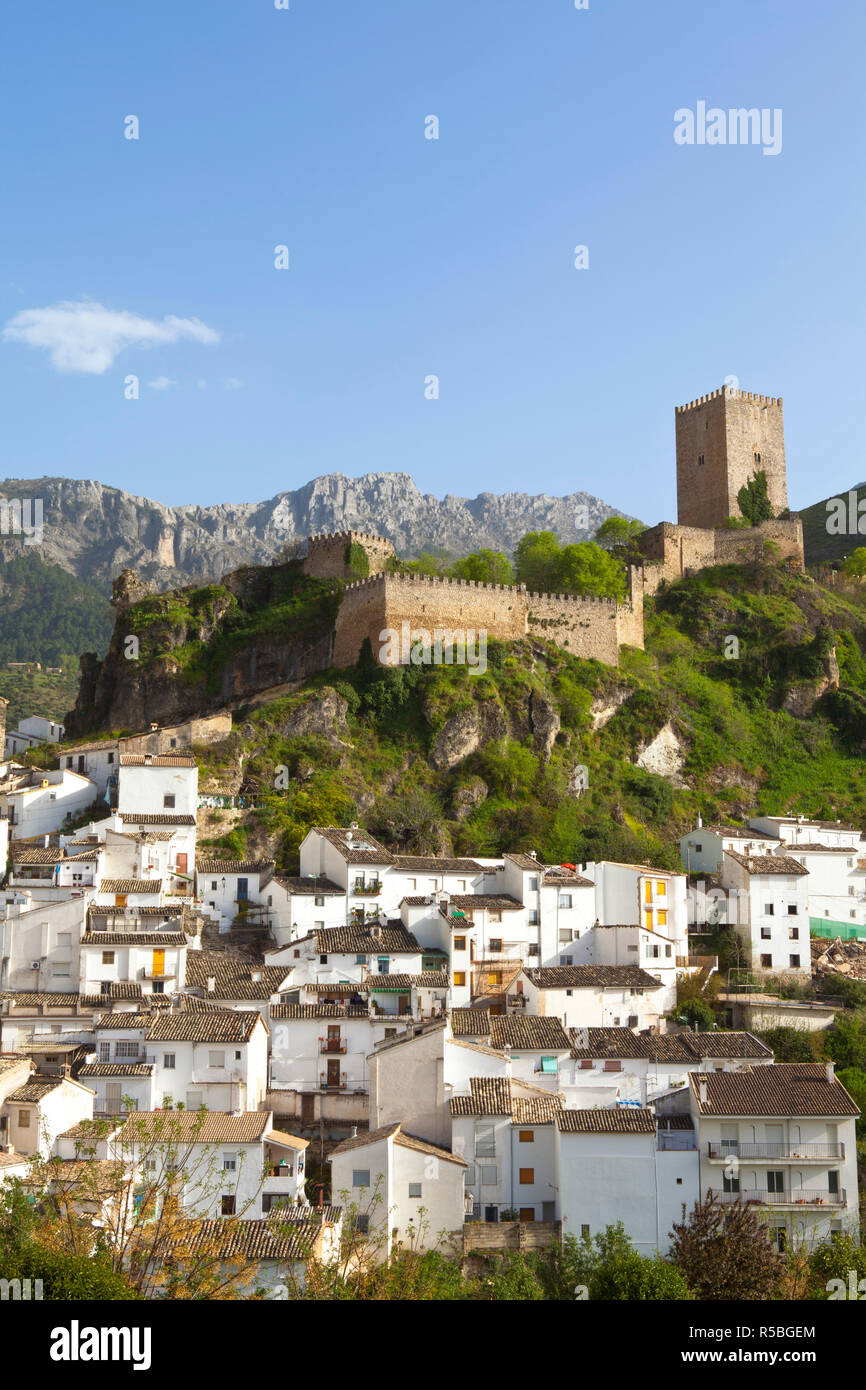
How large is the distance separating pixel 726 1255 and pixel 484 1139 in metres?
8.27

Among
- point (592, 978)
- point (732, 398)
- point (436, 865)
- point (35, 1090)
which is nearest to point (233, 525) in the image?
point (732, 398)

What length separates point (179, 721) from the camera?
5591 cm

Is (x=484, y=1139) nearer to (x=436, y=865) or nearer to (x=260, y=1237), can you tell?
(x=260, y=1237)

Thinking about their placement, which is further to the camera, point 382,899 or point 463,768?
point 463,768

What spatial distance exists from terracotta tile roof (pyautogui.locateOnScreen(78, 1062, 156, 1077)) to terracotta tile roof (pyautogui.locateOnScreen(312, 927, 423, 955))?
7984 mm

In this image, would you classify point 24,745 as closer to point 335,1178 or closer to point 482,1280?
point 335,1178

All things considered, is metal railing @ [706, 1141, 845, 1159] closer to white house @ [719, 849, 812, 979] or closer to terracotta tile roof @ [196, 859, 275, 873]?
white house @ [719, 849, 812, 979]

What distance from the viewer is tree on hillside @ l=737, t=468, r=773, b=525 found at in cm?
7275

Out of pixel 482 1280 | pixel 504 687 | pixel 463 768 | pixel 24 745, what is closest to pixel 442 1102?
pixel 482 1280

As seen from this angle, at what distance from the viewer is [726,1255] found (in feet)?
76.8

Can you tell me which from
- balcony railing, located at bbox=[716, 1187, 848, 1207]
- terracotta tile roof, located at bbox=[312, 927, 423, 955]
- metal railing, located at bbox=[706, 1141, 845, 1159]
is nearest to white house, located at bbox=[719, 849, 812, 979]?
terracotta tile roof, located at bbox=[312, 927, 423, 955]

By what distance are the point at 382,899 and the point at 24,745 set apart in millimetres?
27337

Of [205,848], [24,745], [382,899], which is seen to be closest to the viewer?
[382,899]

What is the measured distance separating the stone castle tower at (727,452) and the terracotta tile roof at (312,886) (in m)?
38.6
